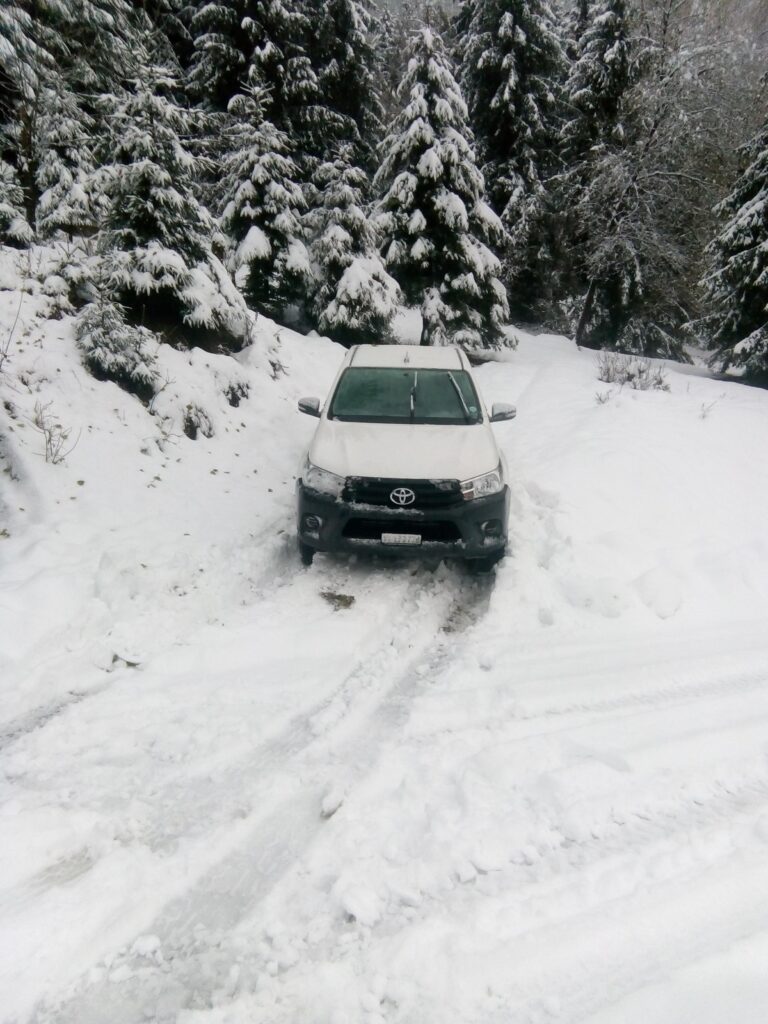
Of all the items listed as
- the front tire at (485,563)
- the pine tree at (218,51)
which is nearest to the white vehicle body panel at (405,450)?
the front tire at (485,563)

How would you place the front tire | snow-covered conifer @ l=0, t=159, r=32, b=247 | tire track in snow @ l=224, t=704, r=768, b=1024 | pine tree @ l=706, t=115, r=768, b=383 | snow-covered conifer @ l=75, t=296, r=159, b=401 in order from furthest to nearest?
Answer: 1. pine tree @ l=706, t=115, r=768, b=383
2. snow-covered conifer @ l=0, t=159, r=32, b=247
3. snow-covered conifer @ l=75, t=296, r=159, b=401
4. the front tire
5. tire track in snow @ l=224, t=704, r=768, b=1024

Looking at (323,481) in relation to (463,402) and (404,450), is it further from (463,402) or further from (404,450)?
(463,402)

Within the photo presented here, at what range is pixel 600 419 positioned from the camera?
781 centimetres

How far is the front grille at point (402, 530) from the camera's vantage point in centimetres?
446

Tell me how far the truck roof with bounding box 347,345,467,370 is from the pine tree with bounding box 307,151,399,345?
6.21 m

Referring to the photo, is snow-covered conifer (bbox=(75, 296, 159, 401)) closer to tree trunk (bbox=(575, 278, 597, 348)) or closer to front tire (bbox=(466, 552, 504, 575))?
front tire (bbox=(466, 552, 504, 575))

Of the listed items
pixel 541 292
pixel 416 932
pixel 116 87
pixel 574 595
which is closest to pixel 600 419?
pixel 574 595

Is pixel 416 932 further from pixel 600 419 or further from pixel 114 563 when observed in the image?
pixel 600 419

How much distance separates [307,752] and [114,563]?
8.42 feet

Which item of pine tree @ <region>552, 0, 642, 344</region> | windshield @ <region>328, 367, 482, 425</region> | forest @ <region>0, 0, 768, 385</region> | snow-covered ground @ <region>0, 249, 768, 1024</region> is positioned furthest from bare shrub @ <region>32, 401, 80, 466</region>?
pine tree @ <region>552, 0, 642, 344</region>

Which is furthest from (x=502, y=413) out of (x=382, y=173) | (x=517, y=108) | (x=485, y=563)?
(x=517, y=108)

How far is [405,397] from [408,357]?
91 cm

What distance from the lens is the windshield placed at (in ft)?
17.8

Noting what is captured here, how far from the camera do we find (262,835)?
2584 mm
